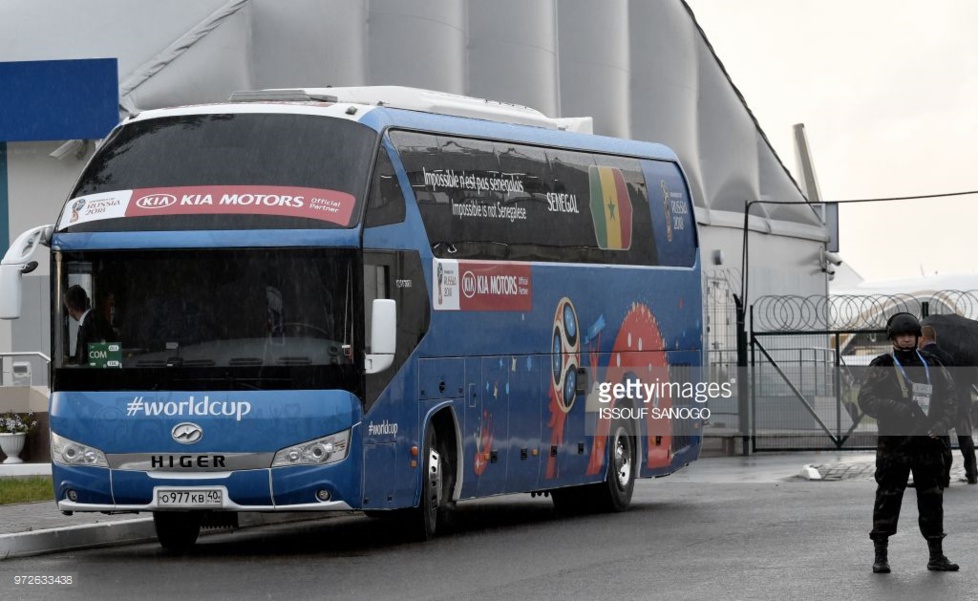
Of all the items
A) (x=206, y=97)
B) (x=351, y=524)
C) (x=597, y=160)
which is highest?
(x=206, y=97)

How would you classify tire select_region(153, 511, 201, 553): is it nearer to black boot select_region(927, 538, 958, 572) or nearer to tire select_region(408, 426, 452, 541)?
tire select_region(408, 426, 452, 541)

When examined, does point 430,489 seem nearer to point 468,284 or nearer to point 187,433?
point 468,284

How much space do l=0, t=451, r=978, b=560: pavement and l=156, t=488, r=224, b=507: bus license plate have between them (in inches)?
53.6

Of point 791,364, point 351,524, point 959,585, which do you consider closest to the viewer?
point 959,585

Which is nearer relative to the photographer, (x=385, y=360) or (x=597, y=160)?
(x=385, y=360)

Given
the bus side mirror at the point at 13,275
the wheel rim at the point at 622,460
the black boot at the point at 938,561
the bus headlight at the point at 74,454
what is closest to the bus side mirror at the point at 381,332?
the bus headlight at the point at 74,454

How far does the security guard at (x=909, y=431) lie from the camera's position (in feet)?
41.0

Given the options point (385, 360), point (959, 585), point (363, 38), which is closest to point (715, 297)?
point (363, 38)

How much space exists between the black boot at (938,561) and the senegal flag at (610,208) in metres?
7.31

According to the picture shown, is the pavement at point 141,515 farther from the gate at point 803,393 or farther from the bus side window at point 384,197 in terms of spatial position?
the bus side window at point 384,197

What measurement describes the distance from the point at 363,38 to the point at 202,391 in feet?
72.0

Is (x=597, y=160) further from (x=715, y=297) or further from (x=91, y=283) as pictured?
(x=715, y=297)

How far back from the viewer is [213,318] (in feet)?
48.1

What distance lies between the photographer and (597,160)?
64.6 feet
